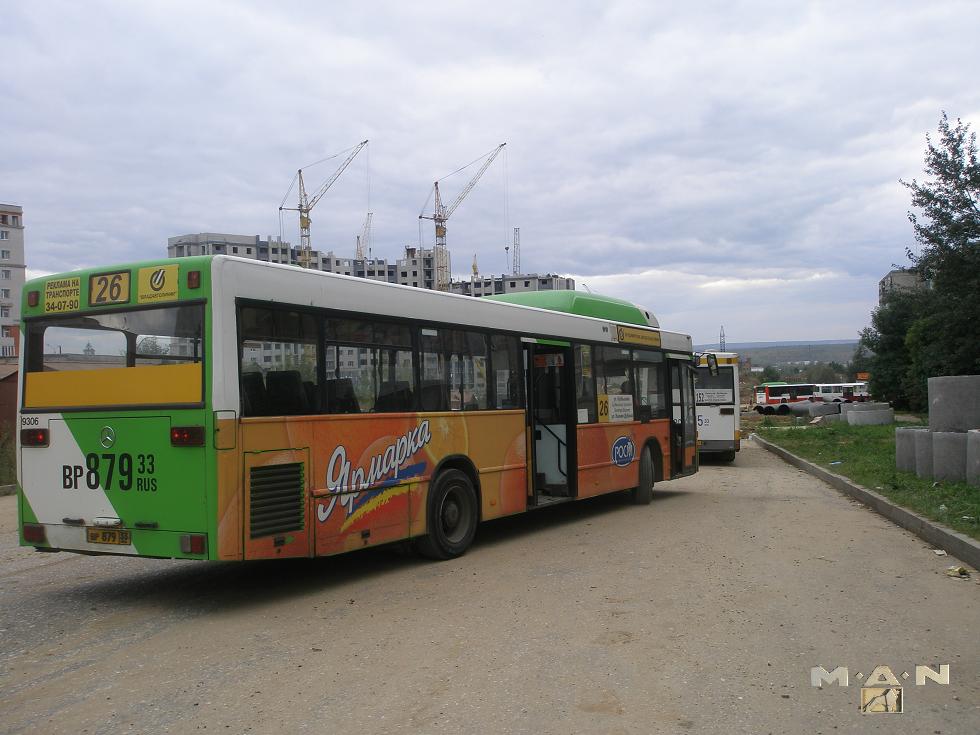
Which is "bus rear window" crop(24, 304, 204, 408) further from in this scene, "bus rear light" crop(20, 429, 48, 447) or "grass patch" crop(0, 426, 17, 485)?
"grass patch" crop(0, 426, 17, 485)

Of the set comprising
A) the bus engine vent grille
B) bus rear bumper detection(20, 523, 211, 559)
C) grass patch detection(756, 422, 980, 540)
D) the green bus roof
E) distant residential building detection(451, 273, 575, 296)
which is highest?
distant residential building detection(451, 273, 575, 296)

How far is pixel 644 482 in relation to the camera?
577 inches

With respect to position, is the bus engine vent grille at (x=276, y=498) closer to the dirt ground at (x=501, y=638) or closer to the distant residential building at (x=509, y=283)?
the dirt ground at (x=501, y=638)

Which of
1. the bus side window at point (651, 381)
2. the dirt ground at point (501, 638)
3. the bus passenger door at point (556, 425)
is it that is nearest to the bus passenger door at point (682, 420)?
the bus side window at point (651, 381)

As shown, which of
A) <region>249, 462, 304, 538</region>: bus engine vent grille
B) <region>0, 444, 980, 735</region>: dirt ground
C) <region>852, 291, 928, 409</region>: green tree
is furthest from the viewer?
<region>852, 291, 928, 409</region>: green tree

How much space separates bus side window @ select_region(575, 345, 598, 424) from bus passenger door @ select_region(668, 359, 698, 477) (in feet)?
11.0

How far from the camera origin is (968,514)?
34.2 ft

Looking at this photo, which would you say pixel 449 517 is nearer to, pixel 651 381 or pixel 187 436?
pixel 187 436

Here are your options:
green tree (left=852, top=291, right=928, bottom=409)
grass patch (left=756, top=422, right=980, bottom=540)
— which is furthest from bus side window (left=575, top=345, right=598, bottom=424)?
green tree (left=852, top=291, right=928, bottom=409)

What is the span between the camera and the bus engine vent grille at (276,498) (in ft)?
23.9

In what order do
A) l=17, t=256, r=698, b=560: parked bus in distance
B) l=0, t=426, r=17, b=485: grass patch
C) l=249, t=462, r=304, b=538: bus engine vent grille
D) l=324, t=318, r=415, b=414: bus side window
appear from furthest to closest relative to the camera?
l=0, t=426, r=17, b=485: grass patch < l=324, t=318, r=415, b=414: bus side window < l=249, t=462, r=304, b=538: bus engine vent grille < l=17, t=256, r=698, b=560: parked bus in distance

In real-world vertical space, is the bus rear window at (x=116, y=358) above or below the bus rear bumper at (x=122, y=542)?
above

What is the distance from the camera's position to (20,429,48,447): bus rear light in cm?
779

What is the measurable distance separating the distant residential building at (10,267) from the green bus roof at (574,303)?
10953cm
